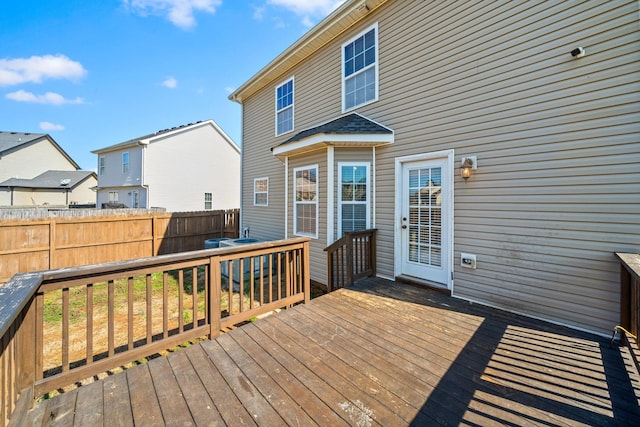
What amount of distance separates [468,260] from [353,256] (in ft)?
6.14

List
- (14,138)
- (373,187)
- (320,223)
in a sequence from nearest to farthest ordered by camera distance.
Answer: (373,187) < (320,223) < (14,138)

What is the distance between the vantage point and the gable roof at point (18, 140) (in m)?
21.8

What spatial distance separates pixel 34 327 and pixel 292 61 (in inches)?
284

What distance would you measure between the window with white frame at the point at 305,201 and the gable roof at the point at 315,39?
2975 mm

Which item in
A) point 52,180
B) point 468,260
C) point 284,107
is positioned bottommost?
point 468,260

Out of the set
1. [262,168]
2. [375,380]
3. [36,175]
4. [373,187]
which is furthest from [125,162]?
[375,380]

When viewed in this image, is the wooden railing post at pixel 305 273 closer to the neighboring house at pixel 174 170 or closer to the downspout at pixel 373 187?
the downspout at pixel 373 187

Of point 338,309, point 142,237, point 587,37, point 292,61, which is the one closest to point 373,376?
point 338,309

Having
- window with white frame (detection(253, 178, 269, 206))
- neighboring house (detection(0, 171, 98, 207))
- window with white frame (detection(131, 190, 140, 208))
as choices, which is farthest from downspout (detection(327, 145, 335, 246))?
neighboring house (detection(0, 171, 98, 207))

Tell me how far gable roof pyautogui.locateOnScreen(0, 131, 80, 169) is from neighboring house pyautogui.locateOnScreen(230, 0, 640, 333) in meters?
29.0

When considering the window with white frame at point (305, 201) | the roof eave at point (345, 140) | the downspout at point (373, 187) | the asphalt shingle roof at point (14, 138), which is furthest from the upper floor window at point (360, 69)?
the asphalt shingle roof at point (14, 138)

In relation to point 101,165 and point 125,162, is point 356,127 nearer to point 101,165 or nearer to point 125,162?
point 125,162

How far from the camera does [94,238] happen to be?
282 inches

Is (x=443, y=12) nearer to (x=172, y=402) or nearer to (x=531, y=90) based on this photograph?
(x=531, y=90)
